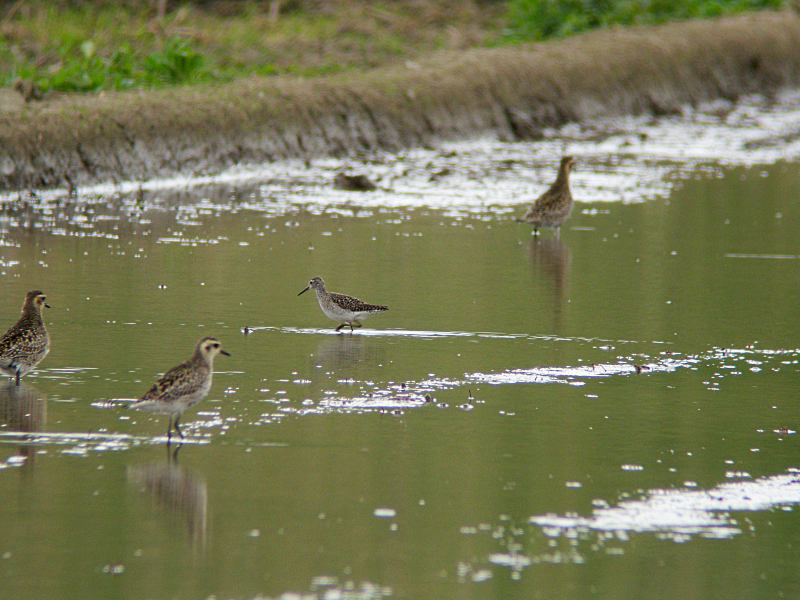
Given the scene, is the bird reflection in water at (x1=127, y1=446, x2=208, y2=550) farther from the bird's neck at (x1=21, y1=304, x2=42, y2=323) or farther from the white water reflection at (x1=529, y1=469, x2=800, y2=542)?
the bird's neck at (x1=21, y1=304, x2=42, y2=323)

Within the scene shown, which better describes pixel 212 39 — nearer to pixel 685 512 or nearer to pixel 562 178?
pixel 562 178

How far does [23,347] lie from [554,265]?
271 inches

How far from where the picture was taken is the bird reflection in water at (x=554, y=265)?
12820 millimetres

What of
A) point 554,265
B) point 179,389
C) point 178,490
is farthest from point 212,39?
point 178,490

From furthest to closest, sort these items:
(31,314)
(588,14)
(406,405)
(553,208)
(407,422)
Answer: (588,14), (553,208), (31,314), (406,405), (407,422)

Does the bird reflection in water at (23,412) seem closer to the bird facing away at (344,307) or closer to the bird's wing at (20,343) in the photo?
the bird's wing at (20,343)

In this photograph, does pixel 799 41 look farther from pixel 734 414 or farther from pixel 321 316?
pixel 734 414

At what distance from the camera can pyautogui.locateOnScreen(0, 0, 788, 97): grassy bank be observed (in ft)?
76.0

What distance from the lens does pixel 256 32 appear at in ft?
95.8

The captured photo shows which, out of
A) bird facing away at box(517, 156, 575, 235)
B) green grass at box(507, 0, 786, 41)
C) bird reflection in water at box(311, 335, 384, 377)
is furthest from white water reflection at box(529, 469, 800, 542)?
green grass at box(507, 0, 786, 41)

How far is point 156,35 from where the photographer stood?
26.8 meters

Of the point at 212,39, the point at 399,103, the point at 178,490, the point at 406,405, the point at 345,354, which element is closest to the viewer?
the point at 178,490

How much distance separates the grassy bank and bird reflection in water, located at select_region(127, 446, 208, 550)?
1375 cm

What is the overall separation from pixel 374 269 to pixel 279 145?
7203 mm
